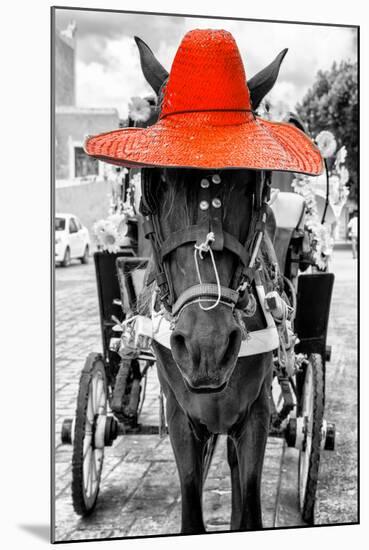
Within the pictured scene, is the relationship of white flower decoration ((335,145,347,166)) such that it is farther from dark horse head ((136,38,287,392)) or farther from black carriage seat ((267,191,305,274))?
dark horse head ((136,38,287,392))

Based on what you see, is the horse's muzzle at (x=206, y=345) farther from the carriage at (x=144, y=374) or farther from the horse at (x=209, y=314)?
the carriage at (x=144, y=374)

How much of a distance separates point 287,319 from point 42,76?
1.43 metres

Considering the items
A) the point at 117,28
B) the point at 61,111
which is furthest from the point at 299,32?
the point at 61,111

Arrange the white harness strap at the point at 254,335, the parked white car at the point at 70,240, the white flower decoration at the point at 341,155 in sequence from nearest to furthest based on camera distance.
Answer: the white harness strap at the point at 254,335 < the parked white car at the point at 70,240 < the white flower decoration at the point at 341,155

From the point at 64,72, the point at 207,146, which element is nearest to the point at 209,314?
the point at 207,146

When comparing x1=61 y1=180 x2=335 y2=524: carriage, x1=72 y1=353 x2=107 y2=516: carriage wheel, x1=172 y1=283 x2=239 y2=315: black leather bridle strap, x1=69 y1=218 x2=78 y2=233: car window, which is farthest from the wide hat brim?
x1=72 y1=353 x2=107 y2=516: carriage wheel

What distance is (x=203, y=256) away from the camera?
2408 millimetres

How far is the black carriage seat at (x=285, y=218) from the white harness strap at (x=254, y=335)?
2.09 feet

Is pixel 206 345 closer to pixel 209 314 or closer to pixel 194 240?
pixel 209 314

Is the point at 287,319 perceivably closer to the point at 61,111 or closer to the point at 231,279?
the point at 231,279

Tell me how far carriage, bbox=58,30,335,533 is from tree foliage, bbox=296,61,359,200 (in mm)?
543

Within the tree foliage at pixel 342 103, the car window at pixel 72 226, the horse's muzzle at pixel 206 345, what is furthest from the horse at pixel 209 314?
the tree foliage at pixel 342 103

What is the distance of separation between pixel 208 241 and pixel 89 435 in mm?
1811

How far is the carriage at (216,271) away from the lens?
2406 millimetres
